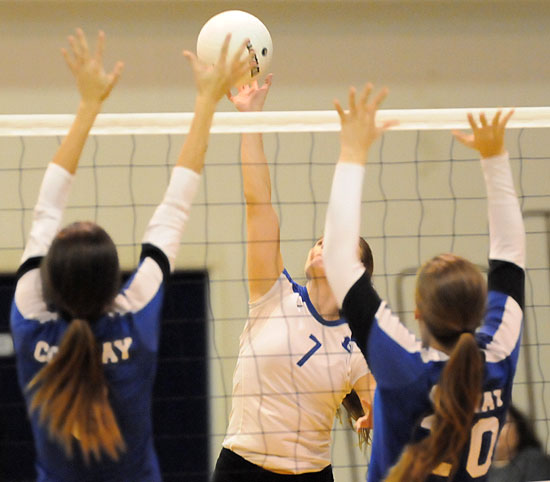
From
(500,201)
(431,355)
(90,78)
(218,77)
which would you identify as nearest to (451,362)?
(431,355)

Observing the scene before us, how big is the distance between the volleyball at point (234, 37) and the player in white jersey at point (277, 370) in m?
0.36

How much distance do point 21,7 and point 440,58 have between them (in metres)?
2.66

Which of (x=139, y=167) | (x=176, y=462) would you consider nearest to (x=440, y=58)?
(x=139, y=167)

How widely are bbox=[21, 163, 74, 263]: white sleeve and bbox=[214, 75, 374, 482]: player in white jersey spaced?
0.94m

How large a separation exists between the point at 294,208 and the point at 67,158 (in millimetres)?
3268

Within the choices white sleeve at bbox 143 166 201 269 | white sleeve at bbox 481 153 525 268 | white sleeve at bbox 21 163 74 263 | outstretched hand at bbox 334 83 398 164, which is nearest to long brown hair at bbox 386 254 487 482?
white sleeve at bbox 481 153 525 268

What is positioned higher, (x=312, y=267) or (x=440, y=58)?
(x=440, y=58)

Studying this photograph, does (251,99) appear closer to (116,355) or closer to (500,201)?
(500,201)

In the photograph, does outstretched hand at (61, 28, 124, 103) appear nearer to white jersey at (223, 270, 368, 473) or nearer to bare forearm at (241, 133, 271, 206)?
bare forearm at (241, 133, 271, 206)

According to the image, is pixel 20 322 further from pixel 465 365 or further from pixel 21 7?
pixel 21 7

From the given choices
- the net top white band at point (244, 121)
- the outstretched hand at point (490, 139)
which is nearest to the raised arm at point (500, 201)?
the outstretched hand at point (490, 139)

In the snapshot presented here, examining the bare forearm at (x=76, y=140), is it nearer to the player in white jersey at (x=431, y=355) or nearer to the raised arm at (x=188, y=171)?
the raised arm at (x=188, y=171)

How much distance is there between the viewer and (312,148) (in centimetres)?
538

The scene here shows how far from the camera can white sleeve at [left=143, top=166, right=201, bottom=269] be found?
212cm
